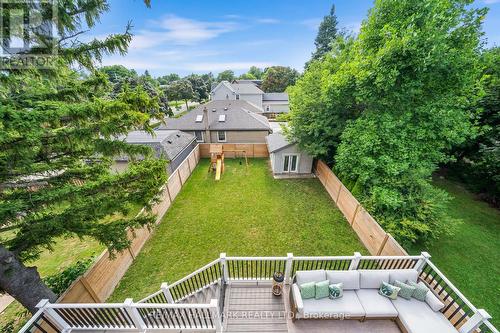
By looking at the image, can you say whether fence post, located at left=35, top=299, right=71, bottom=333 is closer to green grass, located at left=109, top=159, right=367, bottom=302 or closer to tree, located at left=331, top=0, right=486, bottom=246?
green grass, located at left=109, top=159, right=367, bottom=302

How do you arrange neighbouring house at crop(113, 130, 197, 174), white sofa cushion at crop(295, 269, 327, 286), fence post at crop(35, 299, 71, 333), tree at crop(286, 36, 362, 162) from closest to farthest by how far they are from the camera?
1. fence post at crop(35, 299, 71, 333)
2. white sofa cushion at crop(295, 269, 327, 286)
3. tree at crop(286, 36, 362, 162)
4. neighbouring house at crop(113, 130, 197, 174)

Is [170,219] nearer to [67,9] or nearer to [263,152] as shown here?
[67,9]

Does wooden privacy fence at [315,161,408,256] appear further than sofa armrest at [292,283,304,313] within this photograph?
Yes

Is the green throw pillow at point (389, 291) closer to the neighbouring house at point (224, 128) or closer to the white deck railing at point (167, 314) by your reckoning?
the white deck railing at point (167, 314)

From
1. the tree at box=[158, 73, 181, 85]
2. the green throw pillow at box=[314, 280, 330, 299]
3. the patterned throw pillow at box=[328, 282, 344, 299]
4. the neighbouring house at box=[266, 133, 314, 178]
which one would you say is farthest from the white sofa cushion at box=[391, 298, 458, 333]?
the tree at box=[158, 73, 181, 85]

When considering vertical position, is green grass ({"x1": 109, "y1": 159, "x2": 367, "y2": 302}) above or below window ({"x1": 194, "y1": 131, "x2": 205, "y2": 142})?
below

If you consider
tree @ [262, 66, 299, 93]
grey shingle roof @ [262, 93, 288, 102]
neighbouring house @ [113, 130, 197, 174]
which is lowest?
neighbouring house @ [113, 130, 197, 174]

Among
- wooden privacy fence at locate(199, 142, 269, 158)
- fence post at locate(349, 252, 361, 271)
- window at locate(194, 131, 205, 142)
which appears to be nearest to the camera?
fence post at locate(349, 252, 361, 271)
